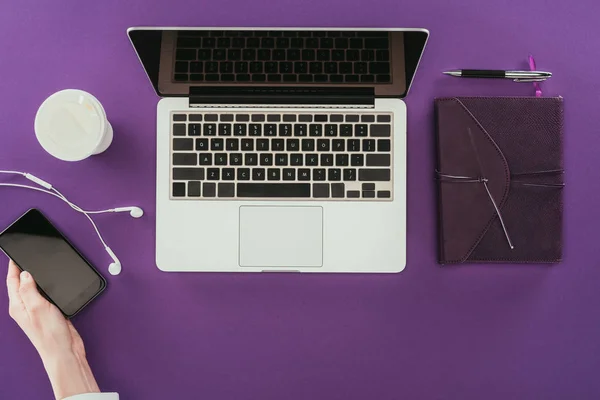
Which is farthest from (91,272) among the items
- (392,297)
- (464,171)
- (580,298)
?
(580,298)

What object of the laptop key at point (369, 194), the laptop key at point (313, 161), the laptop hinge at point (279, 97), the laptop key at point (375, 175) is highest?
the laptop hinge at point (279, 97)

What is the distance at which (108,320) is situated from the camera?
0.93 metres

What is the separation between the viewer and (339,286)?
932 millimetres

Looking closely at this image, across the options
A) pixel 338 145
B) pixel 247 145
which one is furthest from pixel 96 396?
pixel 338 145

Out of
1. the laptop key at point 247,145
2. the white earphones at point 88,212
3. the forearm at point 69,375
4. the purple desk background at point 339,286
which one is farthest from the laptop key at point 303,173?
the forearm at point 69,375

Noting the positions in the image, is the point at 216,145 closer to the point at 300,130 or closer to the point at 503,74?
the point at 300,130

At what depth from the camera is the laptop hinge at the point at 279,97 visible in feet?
2.91

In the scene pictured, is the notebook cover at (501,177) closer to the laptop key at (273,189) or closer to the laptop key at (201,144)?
the laptop key at (273,189)

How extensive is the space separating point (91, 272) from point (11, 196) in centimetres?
23

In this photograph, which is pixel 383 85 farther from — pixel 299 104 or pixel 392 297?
pixel 392 297

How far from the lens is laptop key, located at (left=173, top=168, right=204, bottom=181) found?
0.90 meters

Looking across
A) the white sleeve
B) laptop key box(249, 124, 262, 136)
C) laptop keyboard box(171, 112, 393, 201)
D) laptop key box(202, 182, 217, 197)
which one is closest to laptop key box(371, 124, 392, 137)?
laptop keyboard box(171, 112, 393, 201)

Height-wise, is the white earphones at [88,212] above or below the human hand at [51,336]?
above

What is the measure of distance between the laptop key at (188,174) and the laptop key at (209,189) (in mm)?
17
